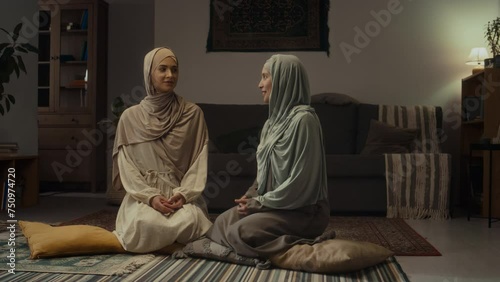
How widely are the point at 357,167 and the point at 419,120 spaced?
3.48ft

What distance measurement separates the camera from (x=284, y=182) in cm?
245

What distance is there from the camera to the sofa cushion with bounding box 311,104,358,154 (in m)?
5.27

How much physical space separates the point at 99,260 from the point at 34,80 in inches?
141

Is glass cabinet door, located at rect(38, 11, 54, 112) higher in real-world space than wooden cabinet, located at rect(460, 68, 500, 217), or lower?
higher

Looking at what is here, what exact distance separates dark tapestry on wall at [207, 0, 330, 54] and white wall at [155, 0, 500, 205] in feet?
0.31

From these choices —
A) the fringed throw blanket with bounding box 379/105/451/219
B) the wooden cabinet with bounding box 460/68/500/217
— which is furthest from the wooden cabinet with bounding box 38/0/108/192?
the wooden cabinet with bounding box 460/68/500/217

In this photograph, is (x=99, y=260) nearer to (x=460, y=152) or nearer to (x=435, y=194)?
(x=435, y=194)

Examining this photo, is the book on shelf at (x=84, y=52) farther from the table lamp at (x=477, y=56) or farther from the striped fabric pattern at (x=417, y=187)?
the table lamp at (x=477, y=56)

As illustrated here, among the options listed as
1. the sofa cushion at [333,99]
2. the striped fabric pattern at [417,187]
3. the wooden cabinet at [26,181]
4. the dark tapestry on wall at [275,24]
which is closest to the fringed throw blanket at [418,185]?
the striped fabric pattern at [417,187]

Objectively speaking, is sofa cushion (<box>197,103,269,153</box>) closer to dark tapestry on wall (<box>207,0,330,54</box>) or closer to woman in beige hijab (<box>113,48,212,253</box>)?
dark tapestry on wall (<box>207,0,330,54</box>)

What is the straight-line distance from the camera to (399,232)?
143 inches

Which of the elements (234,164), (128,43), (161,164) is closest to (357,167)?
(234,164)

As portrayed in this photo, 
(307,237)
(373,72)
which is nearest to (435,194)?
(373,72)

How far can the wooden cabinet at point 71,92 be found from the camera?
661cm
